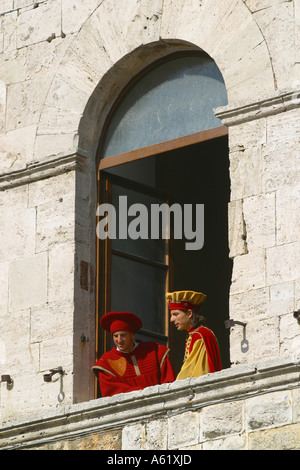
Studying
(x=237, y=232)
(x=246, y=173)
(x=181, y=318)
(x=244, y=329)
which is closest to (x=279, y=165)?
(x=246, y=173)

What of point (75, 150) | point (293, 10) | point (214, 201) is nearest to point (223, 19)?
point (293, 10)

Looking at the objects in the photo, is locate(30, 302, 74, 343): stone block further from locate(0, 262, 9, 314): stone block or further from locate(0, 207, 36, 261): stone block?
locate(0, 207, 36, 261): stone block

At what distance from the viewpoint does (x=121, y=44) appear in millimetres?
12086

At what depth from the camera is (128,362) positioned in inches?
457

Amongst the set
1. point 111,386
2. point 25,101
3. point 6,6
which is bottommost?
point 111,386

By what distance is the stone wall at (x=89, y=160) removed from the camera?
10914mm

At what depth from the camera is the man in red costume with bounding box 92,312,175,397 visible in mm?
11500

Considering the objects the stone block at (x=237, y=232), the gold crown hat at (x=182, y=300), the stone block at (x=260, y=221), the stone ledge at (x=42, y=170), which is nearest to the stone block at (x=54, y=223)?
the stone ledge at (x=42, y=170)

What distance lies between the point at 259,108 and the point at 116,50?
1.48 m

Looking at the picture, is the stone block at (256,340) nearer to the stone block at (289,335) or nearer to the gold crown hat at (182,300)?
the stone block at (289,335)

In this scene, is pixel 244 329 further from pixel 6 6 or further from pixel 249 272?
pixel 6 6

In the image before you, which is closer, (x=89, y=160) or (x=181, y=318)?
(x=181, y=318)

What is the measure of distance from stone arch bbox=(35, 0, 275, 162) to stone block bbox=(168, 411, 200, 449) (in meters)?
2.39
